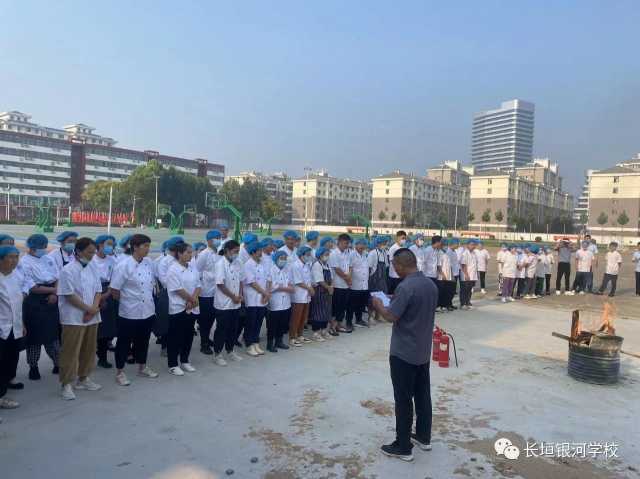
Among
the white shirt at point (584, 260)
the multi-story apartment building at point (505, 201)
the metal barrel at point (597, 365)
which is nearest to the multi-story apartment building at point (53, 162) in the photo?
the multi-story apartment building at point (505, 201)

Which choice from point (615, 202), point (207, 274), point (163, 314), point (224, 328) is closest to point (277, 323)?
point (224, 328)

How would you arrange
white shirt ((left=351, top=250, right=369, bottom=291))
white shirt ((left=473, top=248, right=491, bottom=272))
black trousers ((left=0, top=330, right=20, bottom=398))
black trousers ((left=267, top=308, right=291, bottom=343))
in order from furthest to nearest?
white shirt ((left=473, top=248, right=491, bottom=272))
white shirt ((left=351, top=250, right=369, bottom=291))
black trousers ((left=267, top=308, right=291, bottom=343))
black trousers ((left=0, top=330, right=20, bottom=398))

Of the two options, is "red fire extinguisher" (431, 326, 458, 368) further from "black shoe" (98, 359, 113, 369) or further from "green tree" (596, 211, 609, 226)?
"green tree" (596, 211, 609, 226)

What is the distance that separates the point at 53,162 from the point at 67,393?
88.9 meters

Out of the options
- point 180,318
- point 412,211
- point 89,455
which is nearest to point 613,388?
point 180,318

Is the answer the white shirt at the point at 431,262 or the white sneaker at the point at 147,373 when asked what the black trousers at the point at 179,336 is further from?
the white shirt at the point at 431,262

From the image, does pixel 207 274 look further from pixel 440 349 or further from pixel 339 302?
pixel 440 349

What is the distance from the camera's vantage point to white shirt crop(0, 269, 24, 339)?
13.9 ft

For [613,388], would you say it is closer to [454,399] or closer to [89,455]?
[454,399]

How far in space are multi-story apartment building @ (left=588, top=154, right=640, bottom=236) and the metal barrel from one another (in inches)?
3197

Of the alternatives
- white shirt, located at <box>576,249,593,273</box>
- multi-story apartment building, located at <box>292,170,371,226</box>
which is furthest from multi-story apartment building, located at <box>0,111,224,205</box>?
white shirt, located at <box>576,249,593,273</box>

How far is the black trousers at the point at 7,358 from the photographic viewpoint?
437cm

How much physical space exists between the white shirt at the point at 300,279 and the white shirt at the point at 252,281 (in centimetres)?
63

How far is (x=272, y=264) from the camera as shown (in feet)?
22.0
